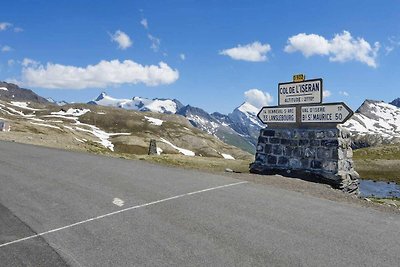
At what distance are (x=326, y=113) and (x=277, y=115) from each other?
2887 millimetres

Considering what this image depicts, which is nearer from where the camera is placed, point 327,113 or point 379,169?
point 327,113

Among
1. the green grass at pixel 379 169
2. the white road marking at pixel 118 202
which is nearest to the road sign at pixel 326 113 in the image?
the white road marking at pixel 118 202

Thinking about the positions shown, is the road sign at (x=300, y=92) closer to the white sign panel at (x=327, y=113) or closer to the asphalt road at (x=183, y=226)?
the white sign panel at (x=327, y=113)

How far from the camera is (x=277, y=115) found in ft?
71.8

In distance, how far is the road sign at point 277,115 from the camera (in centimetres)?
2127

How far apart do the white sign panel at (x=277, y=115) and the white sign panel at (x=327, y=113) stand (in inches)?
24.4

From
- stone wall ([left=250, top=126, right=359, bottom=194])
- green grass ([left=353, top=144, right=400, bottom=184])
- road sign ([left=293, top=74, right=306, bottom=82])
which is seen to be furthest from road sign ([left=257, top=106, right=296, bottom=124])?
green grass ([left=353, top=144, right=400, bottom=184])

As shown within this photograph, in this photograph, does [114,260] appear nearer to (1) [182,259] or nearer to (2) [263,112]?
(1) [182,259]

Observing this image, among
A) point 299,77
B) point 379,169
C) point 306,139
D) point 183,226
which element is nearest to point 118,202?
point 183,226

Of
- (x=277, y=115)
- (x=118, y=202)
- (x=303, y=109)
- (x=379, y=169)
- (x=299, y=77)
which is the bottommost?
(x=379, y=169)

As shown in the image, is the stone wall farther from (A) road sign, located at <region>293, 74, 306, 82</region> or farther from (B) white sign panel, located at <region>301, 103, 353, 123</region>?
(A) road sign, located at <region>293, 74, 306, 82</region>

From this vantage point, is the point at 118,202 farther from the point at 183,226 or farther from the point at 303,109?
the point at 303,109

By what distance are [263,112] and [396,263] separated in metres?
16.0

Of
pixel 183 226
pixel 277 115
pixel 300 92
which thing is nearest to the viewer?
pixel 183 226
